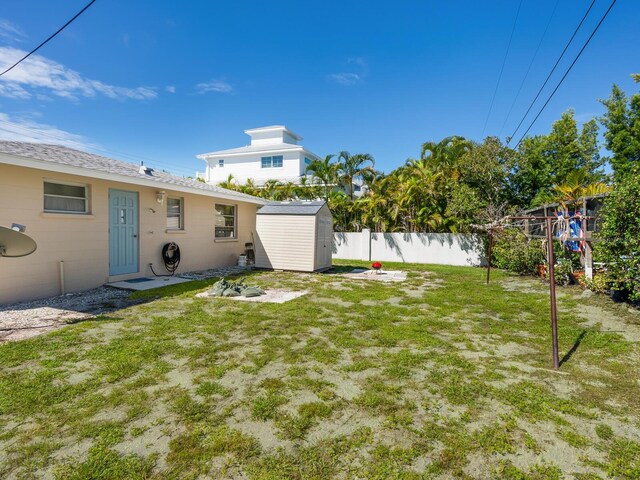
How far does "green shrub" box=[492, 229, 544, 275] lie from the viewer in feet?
35.6

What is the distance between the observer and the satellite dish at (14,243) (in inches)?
179

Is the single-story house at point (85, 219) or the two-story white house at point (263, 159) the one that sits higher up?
the two-story white house at point (263, 159)

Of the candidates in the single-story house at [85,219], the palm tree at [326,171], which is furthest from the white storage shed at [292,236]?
the palm tree at [326,171]

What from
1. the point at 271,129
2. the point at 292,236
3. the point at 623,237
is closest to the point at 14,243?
the point at 292,236

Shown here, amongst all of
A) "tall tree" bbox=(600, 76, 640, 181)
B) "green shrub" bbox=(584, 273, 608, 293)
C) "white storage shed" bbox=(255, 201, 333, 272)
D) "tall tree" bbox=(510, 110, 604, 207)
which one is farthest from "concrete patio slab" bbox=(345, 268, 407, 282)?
"tall tree" bbox=(600, 76, 640, 181)

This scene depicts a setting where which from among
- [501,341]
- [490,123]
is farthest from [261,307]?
[490,123]

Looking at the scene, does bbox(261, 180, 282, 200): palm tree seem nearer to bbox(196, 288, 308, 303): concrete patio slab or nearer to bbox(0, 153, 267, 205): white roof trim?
bbox(0, 153, 267, 205): white roof trim

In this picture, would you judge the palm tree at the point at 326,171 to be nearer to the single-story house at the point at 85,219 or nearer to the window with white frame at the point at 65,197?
the single-story house at the point at 85,219

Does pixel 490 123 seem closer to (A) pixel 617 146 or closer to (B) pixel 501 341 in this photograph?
(A) pixel 617 146

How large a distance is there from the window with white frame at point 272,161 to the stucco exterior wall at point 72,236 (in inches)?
669

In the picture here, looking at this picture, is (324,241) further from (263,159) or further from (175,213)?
(263,159)

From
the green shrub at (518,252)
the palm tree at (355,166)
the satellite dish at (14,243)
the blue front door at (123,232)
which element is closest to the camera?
the satellite dish at (14,243)

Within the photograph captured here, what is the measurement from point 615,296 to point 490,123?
11.4 m

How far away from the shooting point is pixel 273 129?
29109 millimetres
